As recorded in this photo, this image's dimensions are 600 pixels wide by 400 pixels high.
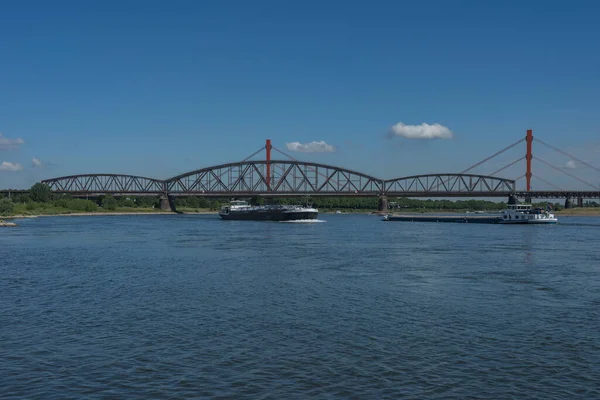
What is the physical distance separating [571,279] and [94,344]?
2586cm

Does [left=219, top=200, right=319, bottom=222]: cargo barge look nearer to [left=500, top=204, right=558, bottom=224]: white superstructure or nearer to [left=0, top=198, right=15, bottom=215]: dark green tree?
[left=500, top=204, right=558, bottom=224]: white superstructure

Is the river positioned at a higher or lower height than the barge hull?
lower

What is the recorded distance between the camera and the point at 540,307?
79.3 feet

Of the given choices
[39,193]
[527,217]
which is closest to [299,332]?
[527,217]

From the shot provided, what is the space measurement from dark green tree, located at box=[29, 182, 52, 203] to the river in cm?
16453

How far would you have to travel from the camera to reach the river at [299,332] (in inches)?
569

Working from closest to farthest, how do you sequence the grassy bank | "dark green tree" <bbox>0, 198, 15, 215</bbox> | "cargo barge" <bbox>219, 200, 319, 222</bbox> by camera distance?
1. "cargo barge" <bbox>219, 200, 319, 222</bbox>
2. "dark green tree" <bbox>0, 198, 15, 215</bbox>
3. the grassy bank

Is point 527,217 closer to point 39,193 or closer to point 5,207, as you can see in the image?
point 5,207

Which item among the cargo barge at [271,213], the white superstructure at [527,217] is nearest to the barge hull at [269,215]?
the cargo barge at [271,213]

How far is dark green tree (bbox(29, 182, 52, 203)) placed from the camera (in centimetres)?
19050

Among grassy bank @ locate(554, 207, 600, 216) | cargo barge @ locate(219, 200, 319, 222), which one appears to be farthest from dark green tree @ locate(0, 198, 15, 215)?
grassy bank @ locate(554, 207, 600, 216)

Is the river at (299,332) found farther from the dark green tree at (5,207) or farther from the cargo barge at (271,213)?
the dark green tree at (5,207)

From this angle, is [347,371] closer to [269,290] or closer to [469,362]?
[469,362]

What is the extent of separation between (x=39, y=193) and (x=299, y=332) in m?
193
